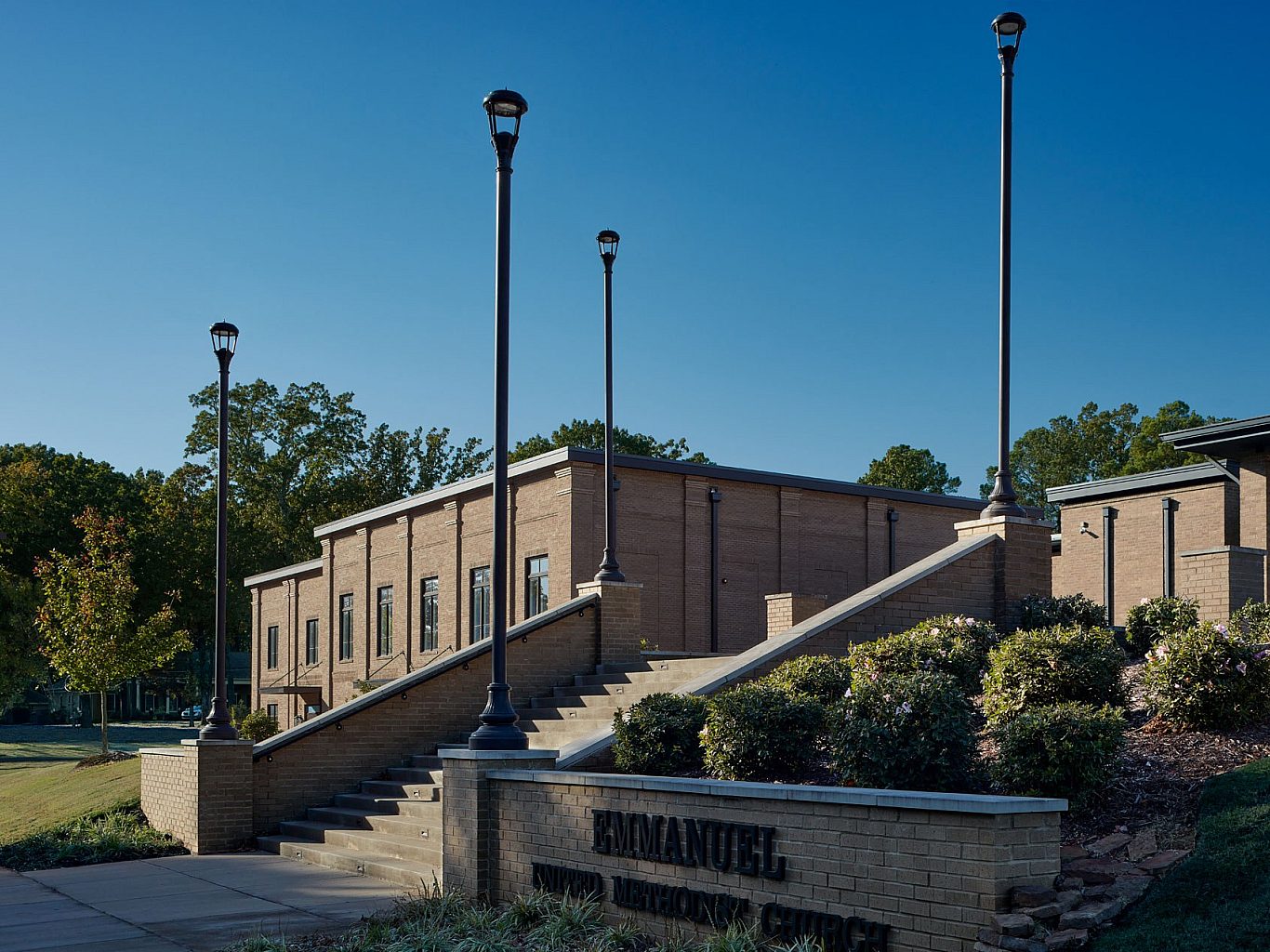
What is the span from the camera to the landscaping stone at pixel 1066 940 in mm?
7398

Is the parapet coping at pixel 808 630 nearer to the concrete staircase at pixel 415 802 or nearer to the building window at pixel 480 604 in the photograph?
the concrete staircase at pixel 415 802

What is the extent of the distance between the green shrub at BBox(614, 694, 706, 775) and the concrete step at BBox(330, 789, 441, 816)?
2968 mm

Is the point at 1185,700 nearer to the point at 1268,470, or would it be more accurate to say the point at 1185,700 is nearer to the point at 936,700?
the point at 936,700

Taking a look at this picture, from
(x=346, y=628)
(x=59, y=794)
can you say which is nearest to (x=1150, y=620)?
(x=59, y=794)

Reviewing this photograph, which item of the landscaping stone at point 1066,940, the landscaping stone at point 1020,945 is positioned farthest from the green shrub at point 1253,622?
the landscaping stone at point 1020,945

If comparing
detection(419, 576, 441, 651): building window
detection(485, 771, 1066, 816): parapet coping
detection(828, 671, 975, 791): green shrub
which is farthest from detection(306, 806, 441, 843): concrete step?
detection(419, 576, 441, 651): building window

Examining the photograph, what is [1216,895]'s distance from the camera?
7.76 meters

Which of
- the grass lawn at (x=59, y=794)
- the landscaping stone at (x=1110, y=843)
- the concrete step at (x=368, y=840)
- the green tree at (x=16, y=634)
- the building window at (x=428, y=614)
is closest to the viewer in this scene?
the landscaping stone at (x=1110, y=843)

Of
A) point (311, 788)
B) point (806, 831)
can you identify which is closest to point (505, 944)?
point (806, 831)

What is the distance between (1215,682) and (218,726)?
1295 centimetres

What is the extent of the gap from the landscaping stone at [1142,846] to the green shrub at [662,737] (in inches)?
194

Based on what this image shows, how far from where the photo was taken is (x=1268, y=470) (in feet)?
82.7

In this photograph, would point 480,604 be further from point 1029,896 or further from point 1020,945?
point 1020,945

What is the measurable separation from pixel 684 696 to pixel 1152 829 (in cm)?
561
